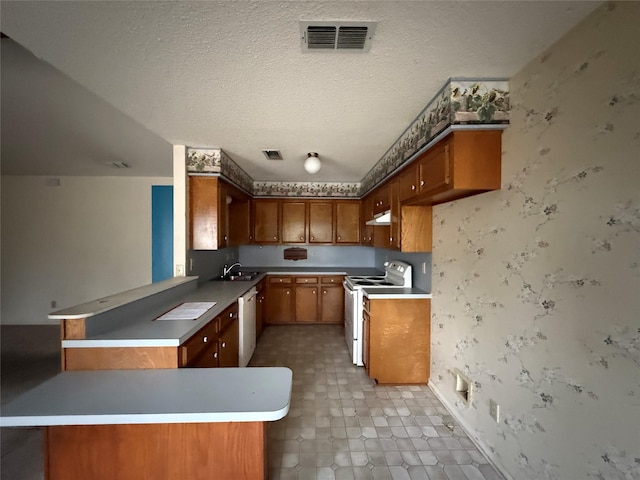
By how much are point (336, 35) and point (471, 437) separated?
8.73 feet

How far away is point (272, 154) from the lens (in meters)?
2.85

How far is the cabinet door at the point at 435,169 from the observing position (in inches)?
63.4

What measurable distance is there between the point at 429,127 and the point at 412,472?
226 cm

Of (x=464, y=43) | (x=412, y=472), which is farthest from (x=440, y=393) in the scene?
(x=464, y=43)

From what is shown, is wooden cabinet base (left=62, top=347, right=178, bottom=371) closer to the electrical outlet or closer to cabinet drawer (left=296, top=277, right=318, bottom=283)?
the electrical outlet

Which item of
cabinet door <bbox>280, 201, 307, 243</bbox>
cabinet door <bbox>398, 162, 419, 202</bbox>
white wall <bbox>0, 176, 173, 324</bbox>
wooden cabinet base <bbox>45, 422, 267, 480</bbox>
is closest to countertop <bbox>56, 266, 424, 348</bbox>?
wooden cabinet base <bbox>45, 422, 267, 480</bbox>

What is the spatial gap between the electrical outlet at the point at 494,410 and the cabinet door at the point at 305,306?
289cm

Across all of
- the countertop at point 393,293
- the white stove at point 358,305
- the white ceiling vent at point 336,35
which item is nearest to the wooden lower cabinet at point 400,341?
the countertop at point 393,293

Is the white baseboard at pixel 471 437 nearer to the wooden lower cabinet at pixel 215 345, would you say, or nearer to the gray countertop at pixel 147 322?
the wooden lower cabinet at pixel 215 345

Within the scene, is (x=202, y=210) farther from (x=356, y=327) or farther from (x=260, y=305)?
(x=356, y=327)

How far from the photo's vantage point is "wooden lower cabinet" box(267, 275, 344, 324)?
13.8 ft

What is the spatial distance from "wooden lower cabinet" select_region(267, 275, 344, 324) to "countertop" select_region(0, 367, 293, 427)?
298 centimetres

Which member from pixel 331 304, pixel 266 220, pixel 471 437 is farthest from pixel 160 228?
pixel 471 437

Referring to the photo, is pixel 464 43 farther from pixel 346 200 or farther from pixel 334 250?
pixel 334 250
